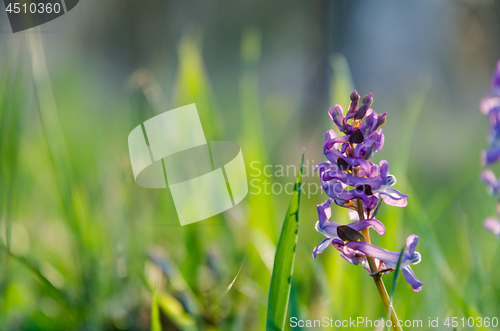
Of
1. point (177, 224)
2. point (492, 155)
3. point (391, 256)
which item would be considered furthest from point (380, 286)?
point (177, 224)

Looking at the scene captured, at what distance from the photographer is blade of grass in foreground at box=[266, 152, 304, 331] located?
225mm

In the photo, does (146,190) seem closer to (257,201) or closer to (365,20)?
(257,201)

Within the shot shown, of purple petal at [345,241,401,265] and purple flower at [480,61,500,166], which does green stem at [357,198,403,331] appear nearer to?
purple petal at [345,241,401,265]

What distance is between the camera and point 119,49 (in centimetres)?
255

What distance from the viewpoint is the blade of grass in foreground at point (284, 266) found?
→ 225 mm

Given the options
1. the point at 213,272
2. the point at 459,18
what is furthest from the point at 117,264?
the point at 459,18

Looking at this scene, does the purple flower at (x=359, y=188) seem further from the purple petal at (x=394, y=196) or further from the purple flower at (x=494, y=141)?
the purple flower at (x=494, y=141)

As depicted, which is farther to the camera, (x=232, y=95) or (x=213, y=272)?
(x=232, y=95)

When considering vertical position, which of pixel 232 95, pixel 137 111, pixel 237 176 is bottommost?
pixel 232 95

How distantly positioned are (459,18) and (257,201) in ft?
6.89

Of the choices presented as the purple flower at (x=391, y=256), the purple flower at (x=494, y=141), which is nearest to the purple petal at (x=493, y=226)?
the purple flower at (x=494, y=141)

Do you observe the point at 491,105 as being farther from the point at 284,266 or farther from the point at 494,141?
the point at 284,266

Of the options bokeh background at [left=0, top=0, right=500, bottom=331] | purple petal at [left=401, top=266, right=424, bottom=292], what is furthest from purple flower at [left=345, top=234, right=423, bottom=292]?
bokeh background at [left=0, top=0, right=500, bottom=331]

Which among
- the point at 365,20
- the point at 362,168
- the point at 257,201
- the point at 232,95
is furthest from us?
the point at 232,95
